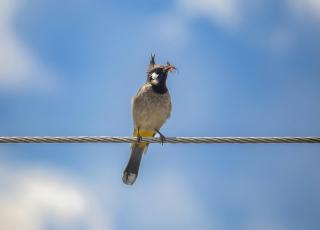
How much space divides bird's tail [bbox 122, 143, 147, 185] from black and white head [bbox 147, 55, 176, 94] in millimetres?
1065

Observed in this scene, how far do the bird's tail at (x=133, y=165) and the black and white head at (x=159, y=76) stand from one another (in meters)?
1.06

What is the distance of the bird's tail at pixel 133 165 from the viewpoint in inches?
425

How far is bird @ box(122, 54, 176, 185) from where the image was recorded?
10.9 meters

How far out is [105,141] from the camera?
759 centimetres

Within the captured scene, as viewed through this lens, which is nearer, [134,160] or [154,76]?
[134,160]

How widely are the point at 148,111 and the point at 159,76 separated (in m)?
0.75

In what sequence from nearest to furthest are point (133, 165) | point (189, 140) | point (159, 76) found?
1. point (189, 140)
2. point (133, 165)
3. point (159, 76)

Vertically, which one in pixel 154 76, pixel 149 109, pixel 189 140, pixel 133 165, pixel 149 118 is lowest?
pixel 133 165

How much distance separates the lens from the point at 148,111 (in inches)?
432

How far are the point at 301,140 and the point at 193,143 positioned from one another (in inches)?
50.9

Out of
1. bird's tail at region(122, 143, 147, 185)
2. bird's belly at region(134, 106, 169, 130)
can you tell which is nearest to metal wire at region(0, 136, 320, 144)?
bird's tail at region(122, 143, 147, 185)

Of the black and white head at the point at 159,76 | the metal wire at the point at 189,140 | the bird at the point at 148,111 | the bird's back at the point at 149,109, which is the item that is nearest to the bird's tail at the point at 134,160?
the bird at the point at 148,111

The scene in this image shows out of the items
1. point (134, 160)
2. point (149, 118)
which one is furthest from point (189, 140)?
point (134, 160)

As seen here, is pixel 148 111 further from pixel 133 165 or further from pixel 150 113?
pixel 133 165
